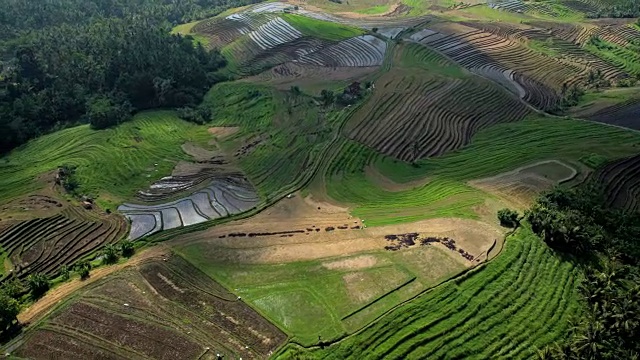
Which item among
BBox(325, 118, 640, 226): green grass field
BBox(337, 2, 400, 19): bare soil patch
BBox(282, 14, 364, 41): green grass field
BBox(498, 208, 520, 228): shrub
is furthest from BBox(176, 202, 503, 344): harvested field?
BBox(337, 2, 400, 19): bare soil patch

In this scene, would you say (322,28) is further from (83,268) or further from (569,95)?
(83,268)

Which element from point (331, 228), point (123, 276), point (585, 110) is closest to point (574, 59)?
point (585, 110)

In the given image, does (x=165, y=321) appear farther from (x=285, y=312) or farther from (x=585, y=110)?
(x=585, y=110)

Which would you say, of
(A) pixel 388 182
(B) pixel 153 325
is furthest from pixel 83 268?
(A) pixel 388 182

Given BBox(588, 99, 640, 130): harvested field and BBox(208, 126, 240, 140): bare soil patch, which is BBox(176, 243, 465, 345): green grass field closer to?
BBox(208, 126, 240, 140): bare soil patch

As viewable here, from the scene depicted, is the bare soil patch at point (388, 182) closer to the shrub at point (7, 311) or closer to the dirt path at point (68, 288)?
the dirt path at point (68, 288)

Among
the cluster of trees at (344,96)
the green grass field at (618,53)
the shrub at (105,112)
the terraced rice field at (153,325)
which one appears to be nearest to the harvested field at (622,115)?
the green grass field at (618,53)
